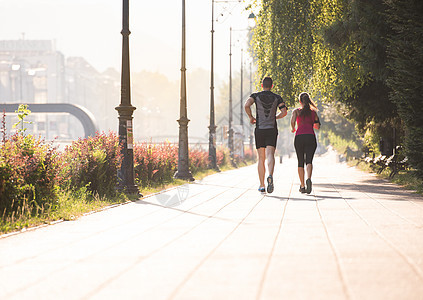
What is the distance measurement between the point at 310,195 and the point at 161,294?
30.1 feet

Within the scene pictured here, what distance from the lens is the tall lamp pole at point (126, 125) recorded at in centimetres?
1398

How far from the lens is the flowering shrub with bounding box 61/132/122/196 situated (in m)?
12.7

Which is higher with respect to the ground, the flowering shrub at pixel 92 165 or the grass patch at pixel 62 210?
the flowering shrub at pixel 92 165

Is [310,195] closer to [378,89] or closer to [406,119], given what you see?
[406,119]

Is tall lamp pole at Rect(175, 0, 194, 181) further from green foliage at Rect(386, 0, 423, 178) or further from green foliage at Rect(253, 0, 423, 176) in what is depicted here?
green foliage at Rect(386, 0, 423, 178)

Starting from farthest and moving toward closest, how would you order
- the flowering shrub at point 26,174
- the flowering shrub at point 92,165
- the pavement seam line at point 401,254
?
the flowering shrub at point 92,165 < the flowering shrub at point 26,174 < the pavement seam line at point 401,254

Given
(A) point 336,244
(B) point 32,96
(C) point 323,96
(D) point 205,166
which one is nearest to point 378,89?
(C) point 323,96

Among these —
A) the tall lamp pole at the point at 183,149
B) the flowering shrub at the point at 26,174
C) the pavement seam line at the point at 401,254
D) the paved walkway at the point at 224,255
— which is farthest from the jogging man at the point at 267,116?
the tall lamp pole at the point at 183,149

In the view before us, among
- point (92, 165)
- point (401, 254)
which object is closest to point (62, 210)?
point (92, 165)

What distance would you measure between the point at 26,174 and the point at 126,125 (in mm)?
4654

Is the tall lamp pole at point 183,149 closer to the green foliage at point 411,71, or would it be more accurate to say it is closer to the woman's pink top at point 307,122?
the woman's pink top at point 307,122

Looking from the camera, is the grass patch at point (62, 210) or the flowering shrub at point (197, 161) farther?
the flowering shrub at point (197, 161)

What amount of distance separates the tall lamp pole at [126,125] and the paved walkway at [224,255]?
148 inches

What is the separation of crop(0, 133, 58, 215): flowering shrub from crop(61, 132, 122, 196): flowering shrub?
6.23 feet
